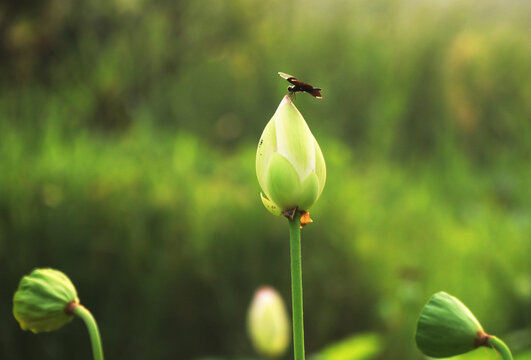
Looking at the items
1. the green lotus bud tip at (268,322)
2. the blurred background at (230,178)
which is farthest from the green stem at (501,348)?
the green lotus bud tip at (268,322)

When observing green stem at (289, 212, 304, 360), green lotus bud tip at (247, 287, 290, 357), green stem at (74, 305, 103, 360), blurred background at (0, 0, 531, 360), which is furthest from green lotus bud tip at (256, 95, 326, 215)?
green lotus bud tip at (247, 287, 290, 357)

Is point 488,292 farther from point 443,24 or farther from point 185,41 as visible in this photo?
point 443,24

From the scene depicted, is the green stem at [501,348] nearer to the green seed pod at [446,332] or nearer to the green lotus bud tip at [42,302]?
the green seed pod at [446,332]

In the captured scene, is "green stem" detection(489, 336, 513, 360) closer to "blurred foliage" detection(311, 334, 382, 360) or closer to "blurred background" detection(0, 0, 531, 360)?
"blurred background" detection(0, 0, 531, 360)

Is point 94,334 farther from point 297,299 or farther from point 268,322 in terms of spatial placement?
point 268,322

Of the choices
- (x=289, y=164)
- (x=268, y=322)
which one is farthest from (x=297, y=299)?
(x=268, y=322)

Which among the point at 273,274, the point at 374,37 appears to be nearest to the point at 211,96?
the point at 374,37
